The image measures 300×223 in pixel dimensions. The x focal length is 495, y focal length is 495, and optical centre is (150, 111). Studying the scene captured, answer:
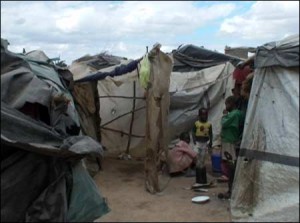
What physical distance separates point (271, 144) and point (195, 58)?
7.12 m

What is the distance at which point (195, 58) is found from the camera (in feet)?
43.7

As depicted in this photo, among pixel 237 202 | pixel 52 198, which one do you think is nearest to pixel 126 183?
pixel 237 202

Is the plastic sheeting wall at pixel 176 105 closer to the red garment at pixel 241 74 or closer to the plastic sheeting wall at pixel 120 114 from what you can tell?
the plastic sheeting wall at pixel 120 114

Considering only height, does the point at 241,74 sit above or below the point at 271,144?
above

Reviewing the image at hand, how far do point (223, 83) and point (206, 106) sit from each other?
0.69m

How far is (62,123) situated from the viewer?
6.19m

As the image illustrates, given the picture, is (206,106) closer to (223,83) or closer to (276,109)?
(223,83)

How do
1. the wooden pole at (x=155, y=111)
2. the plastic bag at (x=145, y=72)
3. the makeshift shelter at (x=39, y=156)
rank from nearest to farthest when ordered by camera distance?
the makeshift shelter at (x=39, y=156) < the plastic bag at (x=145, y=72) < the wooden pole at (x=155, y=111)

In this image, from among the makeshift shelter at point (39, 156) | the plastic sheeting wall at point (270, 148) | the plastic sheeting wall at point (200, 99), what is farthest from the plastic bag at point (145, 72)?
the plastic sheeting wall at point (200, 99)

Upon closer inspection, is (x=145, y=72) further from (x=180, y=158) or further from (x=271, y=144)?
(x=271, y=144)

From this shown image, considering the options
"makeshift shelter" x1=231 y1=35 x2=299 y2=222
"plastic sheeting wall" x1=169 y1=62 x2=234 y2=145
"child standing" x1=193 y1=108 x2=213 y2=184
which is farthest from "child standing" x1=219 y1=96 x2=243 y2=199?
"plastic sheeting wall" x1=169 y1=62 x2=234 y2=145

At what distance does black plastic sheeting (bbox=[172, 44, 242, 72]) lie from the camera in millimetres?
12922

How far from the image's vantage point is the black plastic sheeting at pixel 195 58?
1292 cm

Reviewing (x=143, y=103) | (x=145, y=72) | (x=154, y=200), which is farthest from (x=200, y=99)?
(x=154, y=200)
